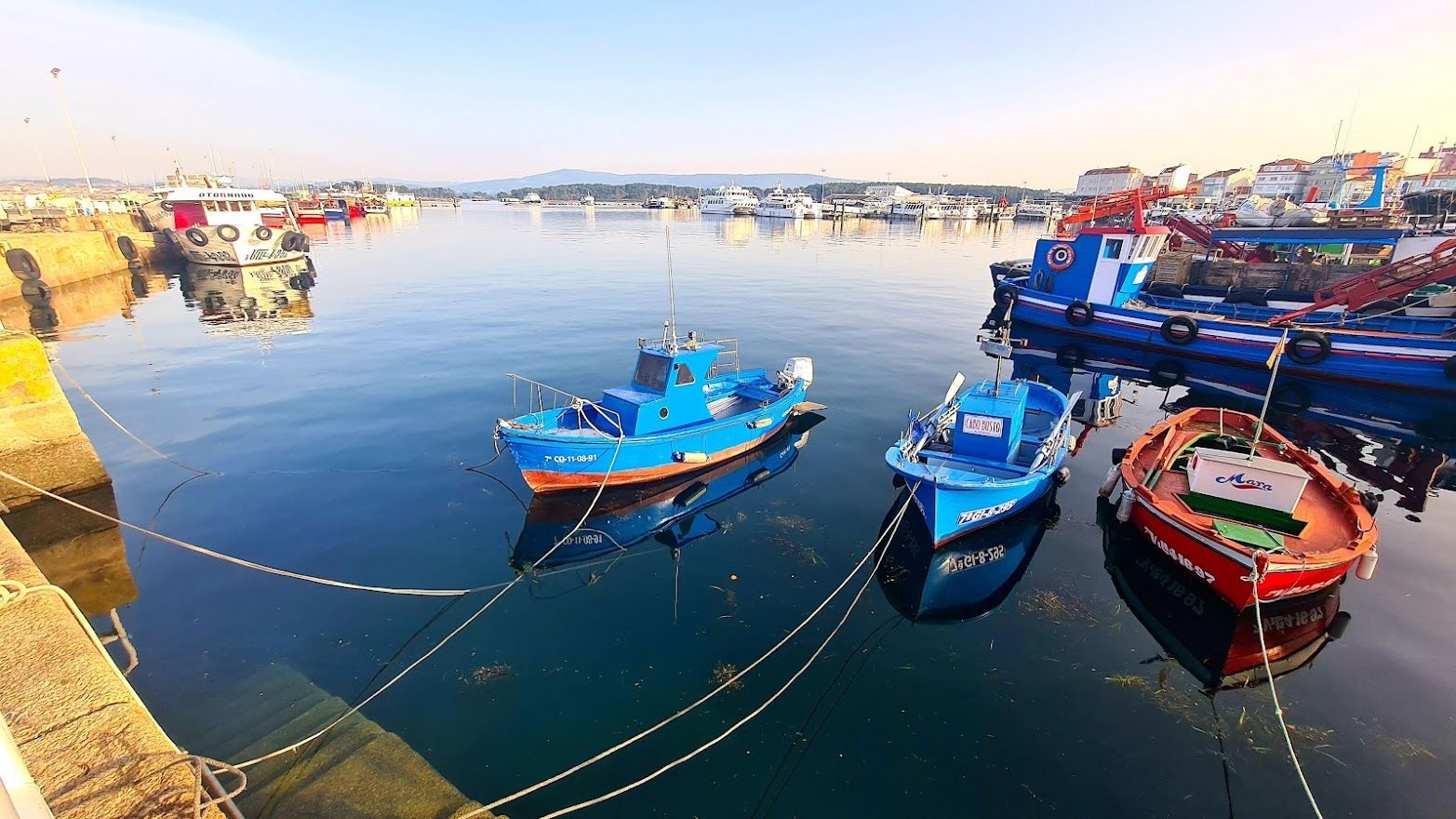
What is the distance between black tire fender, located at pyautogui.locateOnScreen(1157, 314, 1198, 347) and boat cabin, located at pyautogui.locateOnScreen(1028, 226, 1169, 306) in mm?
3772

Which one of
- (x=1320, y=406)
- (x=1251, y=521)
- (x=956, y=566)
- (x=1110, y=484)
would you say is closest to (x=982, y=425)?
(x=956, y=566)

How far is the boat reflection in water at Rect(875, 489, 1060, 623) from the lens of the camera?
35.9 ft

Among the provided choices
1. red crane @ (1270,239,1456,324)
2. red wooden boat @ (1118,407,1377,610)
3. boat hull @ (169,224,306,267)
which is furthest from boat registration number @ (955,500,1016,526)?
boat hull @ (169,224,306,267)

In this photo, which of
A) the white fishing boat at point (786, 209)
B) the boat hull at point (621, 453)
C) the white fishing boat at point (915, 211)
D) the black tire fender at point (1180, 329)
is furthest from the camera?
the white fishing boat at point (915, 211)

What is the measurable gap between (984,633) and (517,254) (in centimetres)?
6447

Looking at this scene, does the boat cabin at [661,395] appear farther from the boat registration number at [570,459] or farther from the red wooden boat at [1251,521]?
the red wooden boat at [1251,521]

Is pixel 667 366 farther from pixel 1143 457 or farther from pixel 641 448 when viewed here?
pixel 1143 457

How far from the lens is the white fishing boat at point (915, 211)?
140 metres

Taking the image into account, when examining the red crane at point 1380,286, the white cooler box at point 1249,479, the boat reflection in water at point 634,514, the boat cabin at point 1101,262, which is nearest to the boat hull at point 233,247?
the boat reflection in water at point 634,514

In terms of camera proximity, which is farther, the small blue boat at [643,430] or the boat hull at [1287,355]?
the boat hull at [1287,355]

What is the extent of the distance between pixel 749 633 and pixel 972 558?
212 inches

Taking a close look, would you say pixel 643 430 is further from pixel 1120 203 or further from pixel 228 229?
pixel 228 229

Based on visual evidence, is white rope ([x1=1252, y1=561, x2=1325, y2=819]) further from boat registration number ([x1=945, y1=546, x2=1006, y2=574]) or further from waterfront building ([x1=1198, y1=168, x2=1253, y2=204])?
waterfront building ([x1=1198, y1=168, x2=1253, y2=204])

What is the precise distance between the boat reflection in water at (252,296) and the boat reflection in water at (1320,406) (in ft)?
130
